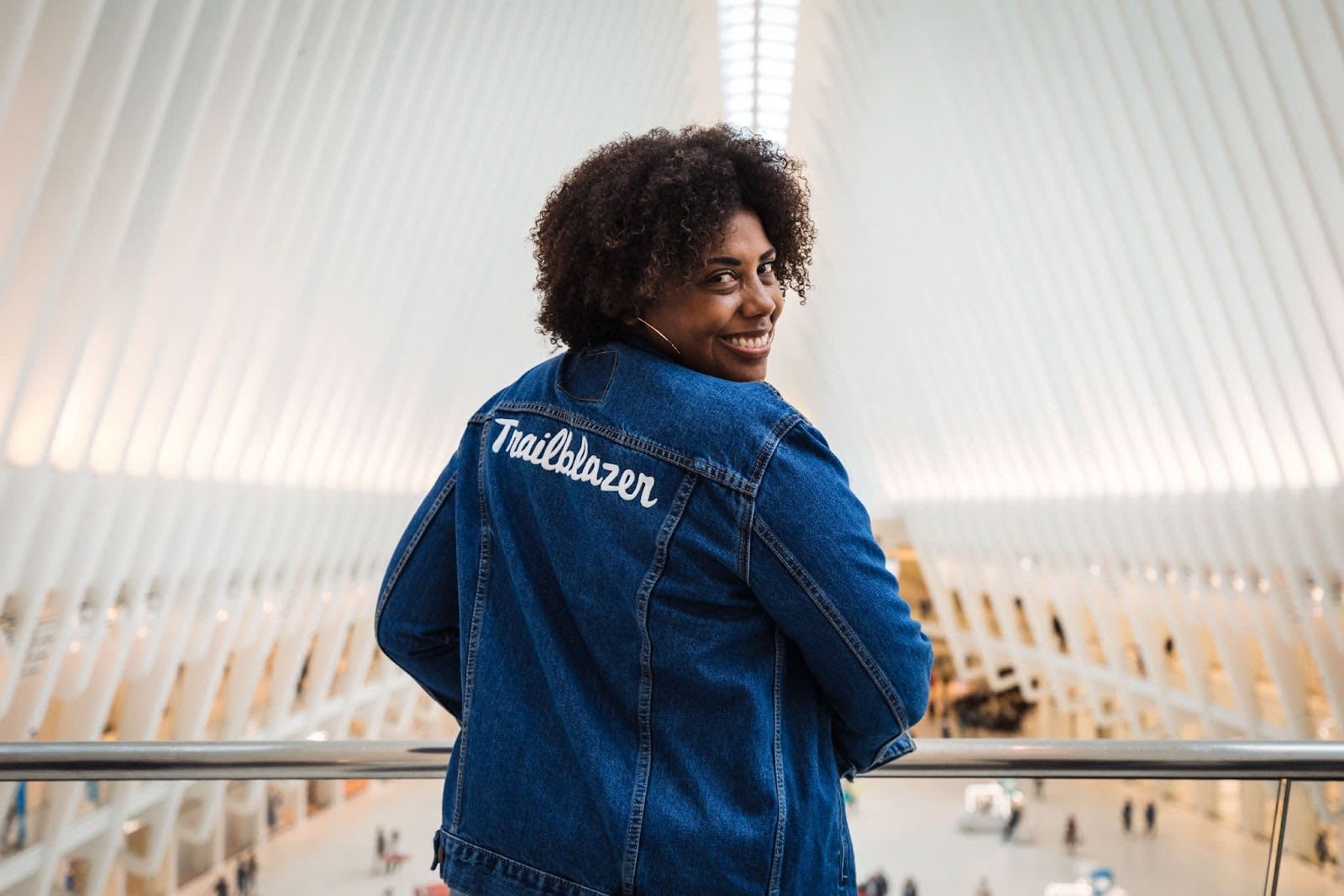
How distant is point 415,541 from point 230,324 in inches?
382

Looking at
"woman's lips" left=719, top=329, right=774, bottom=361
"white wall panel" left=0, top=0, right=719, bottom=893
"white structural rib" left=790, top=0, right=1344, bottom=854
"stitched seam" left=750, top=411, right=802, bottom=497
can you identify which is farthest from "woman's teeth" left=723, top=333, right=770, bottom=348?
"white wall panel" left=0, top=0, right=719, bottom=893

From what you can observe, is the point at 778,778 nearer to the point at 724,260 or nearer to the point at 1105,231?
the point at 724,260

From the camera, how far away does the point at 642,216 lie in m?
1.57

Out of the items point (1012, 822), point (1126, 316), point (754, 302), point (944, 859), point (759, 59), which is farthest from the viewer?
point (759, 59)

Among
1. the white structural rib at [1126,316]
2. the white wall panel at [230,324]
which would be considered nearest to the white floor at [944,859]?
the white structural rib at [1126,316]

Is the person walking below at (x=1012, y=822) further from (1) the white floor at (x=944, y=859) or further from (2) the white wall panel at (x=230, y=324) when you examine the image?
(2) the white wall panel at (x=230, y=324)

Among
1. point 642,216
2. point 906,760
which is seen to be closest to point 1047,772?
point 906,760

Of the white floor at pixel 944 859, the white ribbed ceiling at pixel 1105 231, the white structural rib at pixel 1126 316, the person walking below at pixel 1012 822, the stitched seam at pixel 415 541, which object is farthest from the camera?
the white structural rib at pixel 1126 316

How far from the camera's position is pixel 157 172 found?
28.7ft

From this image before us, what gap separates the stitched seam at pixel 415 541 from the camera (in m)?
1.69

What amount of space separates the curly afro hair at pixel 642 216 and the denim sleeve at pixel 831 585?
0.32 m

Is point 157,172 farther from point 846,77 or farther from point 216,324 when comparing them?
point 846,77

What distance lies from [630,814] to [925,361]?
21.9 m

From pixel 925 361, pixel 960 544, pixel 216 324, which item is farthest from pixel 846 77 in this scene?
pixel 216 324
